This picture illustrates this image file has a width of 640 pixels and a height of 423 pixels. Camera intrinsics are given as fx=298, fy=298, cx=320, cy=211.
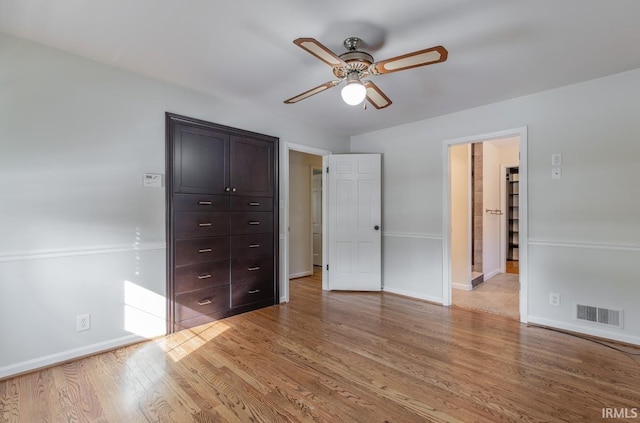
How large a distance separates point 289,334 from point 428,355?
4.14ft

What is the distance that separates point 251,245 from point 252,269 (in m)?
0.29

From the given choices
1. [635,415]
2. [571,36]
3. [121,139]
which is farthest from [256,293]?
[571,36]

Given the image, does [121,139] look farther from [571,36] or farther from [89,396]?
[571,36]

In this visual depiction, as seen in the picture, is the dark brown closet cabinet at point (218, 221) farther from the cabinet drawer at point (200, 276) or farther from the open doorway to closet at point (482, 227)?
the open doorway to closet at point (482, 227)

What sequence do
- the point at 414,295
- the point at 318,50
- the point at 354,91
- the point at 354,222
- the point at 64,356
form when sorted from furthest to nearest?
the point at 354,222, the point at 414,295, the point at 64,356, the point at 354,91, the point at 318,50

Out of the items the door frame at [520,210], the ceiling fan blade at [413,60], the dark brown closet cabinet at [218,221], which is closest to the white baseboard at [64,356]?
the dark brown closet cabinet at [218,221]

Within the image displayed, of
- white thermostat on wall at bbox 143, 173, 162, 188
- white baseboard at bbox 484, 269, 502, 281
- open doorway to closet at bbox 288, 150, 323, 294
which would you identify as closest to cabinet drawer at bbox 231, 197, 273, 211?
white thermostat on wall at bbox 143, 173, 162, 188

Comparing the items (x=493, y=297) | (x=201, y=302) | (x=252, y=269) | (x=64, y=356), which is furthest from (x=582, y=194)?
(x=64, y=356)

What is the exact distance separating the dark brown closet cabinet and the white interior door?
1058mm

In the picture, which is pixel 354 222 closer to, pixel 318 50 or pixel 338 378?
pixel 338 378

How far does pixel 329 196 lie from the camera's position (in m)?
4.58

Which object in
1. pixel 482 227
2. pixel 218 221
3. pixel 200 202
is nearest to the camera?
pixel 200 202

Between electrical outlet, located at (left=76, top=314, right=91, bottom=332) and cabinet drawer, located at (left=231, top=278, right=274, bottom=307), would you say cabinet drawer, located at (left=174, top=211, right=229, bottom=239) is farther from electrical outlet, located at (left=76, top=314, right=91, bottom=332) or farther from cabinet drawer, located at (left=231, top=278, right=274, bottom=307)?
electrical outlet, located at (left=76, top=314, right=91, bottom=332)

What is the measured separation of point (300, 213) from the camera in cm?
538
